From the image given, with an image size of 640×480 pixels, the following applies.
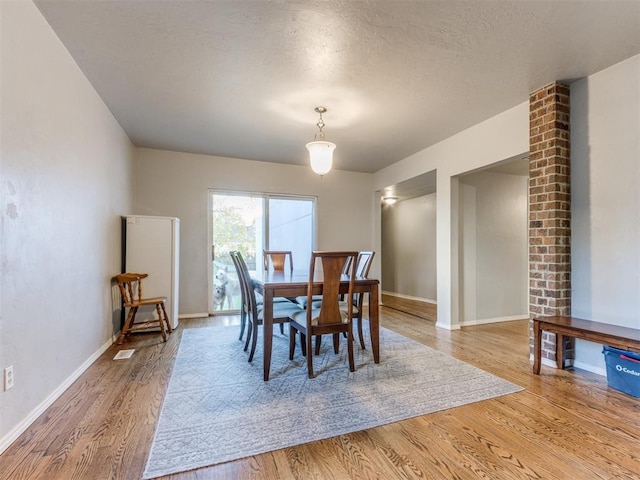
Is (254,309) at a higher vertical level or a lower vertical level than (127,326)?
higher

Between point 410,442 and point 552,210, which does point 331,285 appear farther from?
point 552,210

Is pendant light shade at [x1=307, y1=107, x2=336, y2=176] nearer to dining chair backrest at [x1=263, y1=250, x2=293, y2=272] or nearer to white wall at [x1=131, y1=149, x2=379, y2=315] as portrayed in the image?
dining chair backrest at [x1=263, y1=250, x2=293, y2=272]

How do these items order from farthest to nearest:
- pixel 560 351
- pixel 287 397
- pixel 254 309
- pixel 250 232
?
pixel 250 232
pixel 254 309
pixel 560 351
pixel 287 397

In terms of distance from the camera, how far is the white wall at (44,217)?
1600 mm

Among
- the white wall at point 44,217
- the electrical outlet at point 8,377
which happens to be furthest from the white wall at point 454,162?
the electrical outlet at point 8,377

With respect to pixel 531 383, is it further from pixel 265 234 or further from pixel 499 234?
pixel 265 234

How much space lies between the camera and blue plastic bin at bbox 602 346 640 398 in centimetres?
208

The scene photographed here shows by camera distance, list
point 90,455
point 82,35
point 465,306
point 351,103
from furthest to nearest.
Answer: point 465,306 < point 351,103 < point 82,35 < point 90,455

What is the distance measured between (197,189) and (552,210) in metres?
4.37

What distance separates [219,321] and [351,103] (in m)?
3.28

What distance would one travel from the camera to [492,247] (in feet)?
14.9

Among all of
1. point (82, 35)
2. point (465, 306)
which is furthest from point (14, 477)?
point (465, 306)

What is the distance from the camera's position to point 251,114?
10.8ft

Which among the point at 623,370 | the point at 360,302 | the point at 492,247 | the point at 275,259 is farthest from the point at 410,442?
the point at 492,247
